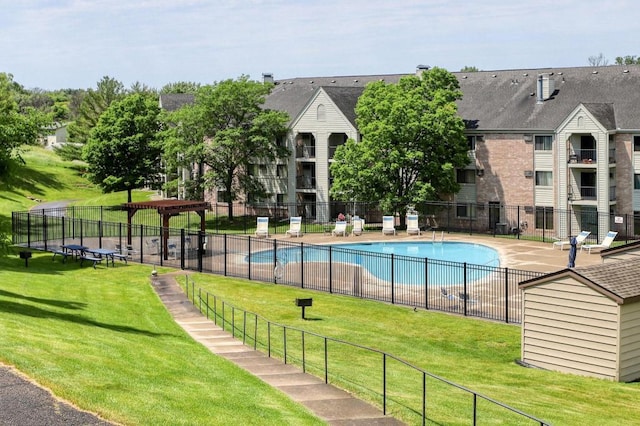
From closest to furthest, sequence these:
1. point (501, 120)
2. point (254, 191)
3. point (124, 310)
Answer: point (124, 310) → point (501, 120) → point (254, 191)

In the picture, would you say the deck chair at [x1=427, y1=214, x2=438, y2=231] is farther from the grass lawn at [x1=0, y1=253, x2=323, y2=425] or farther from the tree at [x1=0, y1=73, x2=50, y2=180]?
the grass lawn at [x1=0, y1=253, x2=323, y2=425]

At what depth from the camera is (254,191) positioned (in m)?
67.1

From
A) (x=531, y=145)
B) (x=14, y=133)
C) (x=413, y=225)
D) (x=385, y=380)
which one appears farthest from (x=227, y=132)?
(x=385, y=380)

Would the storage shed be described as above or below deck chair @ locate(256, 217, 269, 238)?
below

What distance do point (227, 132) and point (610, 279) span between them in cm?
4335

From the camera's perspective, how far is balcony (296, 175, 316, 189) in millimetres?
68938

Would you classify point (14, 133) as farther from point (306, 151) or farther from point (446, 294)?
point (306, 151)

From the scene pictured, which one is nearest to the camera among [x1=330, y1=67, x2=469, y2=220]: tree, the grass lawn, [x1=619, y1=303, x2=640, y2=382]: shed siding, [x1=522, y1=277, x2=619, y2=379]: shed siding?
the grass lawn

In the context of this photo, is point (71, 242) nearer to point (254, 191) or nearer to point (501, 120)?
point (254, 191)

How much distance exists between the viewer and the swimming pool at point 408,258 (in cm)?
3838

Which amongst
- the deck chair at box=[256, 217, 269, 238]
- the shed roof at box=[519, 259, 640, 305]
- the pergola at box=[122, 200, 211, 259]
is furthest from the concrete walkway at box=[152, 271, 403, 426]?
the deck chair at box=[256, 217, 269, 238]

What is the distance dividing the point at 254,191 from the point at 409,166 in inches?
489

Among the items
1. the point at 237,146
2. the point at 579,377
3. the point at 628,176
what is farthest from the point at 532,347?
the point at 237,146

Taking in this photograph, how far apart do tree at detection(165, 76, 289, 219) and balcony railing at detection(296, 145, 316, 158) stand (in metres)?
2.18
